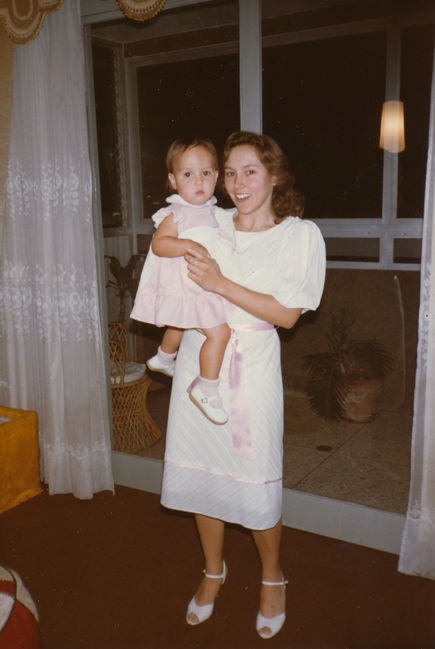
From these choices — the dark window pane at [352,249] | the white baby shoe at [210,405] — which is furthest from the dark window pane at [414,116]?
the white baby shoe at [210,405]

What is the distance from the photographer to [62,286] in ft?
9.53

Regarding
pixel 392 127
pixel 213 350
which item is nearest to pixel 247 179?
pixel 213 350

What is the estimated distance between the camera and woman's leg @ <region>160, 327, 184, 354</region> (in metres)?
2.11

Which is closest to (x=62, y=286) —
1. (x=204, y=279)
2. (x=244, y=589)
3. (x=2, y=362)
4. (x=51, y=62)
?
(x=2, y=362)

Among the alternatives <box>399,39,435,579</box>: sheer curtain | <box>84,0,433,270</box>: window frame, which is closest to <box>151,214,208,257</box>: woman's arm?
<box>399,39,435,579</box>: sheer curtain

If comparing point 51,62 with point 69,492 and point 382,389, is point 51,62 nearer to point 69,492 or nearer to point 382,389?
point 69,492

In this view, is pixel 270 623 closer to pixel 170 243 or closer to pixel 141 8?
pixel 170 243

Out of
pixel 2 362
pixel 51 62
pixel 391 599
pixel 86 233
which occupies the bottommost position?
pixel 391 599

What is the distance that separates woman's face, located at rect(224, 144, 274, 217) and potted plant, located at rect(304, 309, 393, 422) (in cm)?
234

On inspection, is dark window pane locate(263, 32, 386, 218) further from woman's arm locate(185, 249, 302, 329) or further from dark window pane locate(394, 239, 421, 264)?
woman's arm locate(185, 249, 302, 329)

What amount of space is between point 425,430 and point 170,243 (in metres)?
1.18

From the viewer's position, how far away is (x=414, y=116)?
406 cm

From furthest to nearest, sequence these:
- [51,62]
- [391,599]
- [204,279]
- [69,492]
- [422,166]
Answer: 1. [422,166]
2. [69,492]
3. [51,62]
4. [391,599]
5. [204,279]

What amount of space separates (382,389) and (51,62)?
2.87m
